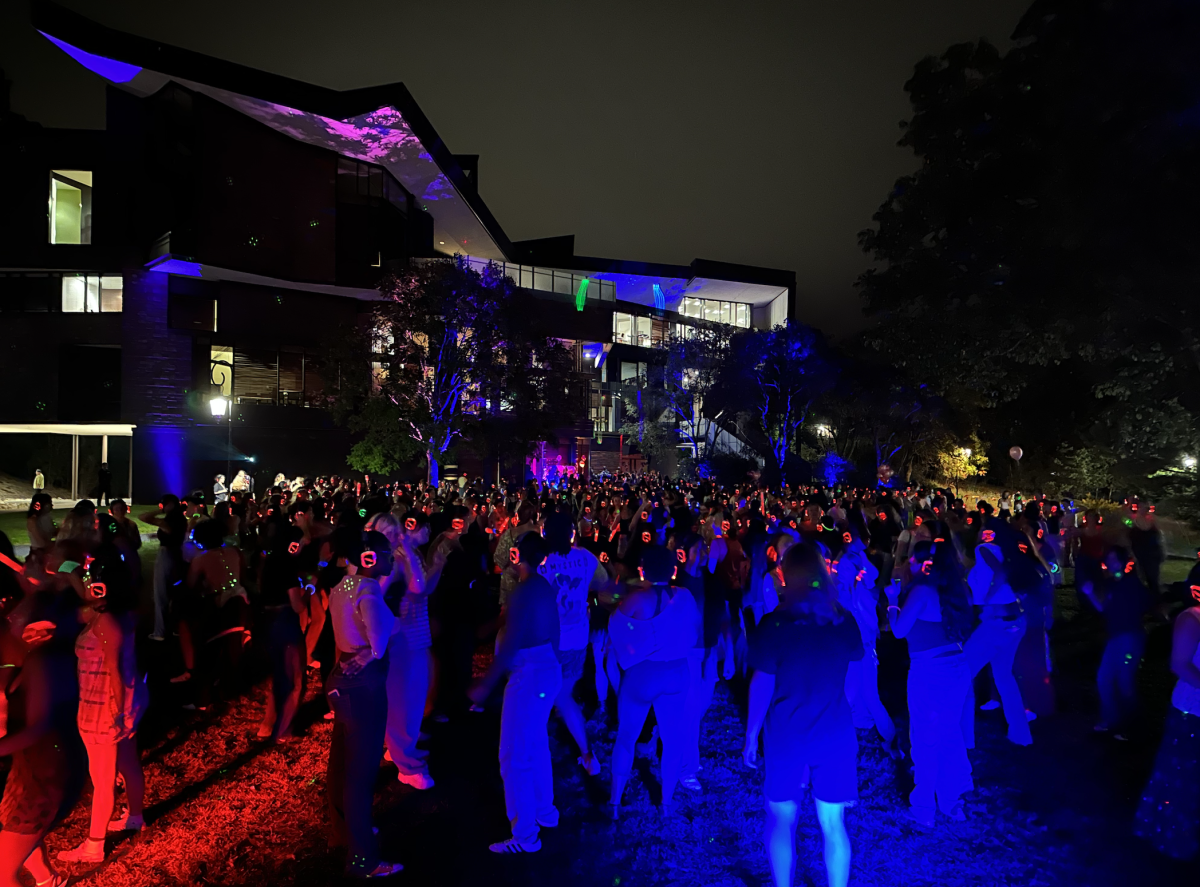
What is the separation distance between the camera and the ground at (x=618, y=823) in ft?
13.0

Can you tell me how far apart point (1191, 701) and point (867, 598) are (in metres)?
2.09

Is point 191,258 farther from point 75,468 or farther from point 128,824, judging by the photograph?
point 128,824

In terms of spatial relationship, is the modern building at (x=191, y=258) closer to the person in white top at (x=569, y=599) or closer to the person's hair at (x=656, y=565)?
the person in white top at (x=569, y=599)

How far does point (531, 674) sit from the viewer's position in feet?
13.4

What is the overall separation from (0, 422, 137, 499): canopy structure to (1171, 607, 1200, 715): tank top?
2963cm

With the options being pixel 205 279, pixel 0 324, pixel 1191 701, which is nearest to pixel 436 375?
pixel 205 279

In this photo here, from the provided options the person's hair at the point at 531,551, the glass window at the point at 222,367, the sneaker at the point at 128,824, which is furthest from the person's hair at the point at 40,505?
the glass window at the point at 222,367

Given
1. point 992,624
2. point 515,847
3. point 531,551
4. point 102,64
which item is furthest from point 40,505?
point 102,64

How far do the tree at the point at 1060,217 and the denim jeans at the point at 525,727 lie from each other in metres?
11.9

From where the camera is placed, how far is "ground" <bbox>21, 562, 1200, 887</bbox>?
3975 mm

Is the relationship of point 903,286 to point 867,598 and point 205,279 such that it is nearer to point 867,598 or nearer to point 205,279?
point 867,598

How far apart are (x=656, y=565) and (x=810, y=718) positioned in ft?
4.15

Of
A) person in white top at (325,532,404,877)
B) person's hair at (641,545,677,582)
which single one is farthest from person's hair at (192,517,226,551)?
person's hair at (641,545,677,582)

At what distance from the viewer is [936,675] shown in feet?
14.6
